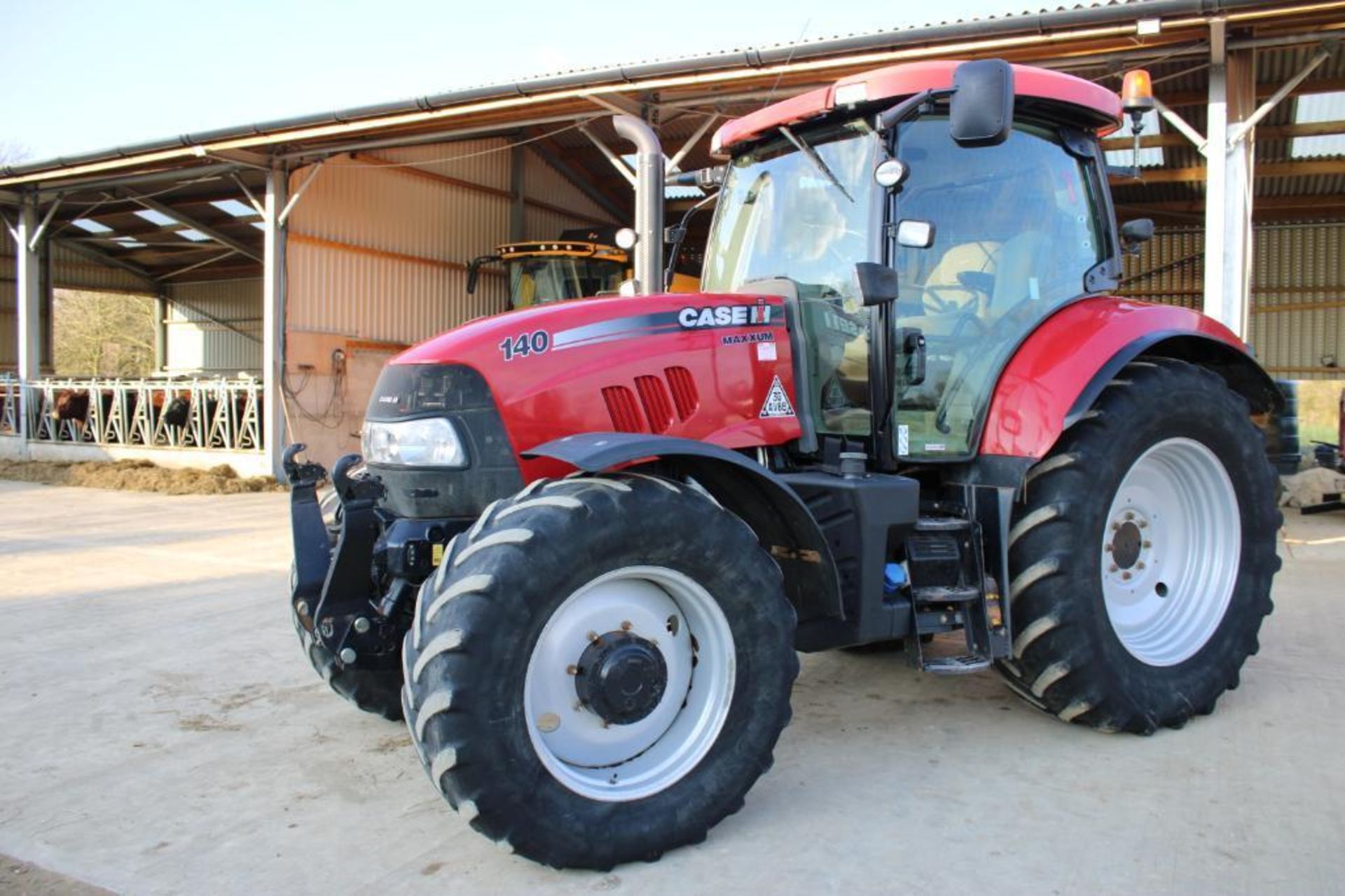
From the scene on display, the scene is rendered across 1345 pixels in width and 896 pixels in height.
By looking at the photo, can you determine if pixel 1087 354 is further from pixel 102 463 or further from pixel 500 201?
pixel 500 201

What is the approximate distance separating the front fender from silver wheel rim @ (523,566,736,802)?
4.55 ft

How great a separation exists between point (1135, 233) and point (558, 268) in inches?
468

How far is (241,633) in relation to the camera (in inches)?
219

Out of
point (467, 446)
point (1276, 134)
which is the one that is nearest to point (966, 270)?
point (467, 446)

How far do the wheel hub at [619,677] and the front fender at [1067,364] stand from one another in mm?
1582

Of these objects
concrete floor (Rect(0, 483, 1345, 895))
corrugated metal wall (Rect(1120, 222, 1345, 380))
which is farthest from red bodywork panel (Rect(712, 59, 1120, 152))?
corrugated metal wall (Rect(1120, 222, 1345, 380))

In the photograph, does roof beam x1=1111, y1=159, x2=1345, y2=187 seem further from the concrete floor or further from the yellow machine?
the concrete floor

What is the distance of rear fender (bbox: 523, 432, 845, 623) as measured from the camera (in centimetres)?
293

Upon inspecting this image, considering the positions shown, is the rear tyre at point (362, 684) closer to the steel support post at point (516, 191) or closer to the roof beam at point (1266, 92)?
the roof beam at point (1266, 92)

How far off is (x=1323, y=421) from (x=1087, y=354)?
352 inches

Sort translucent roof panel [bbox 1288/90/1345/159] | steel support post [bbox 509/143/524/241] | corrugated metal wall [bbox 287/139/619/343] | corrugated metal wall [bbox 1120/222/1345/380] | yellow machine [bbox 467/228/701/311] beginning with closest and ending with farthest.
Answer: translucent roof panel [bbox 1288/90/1345/159] → corrugated metal wall [bbox 287/139/619/343] → yellow machine [bbox 467/228/701/311] → steel support post [bbox 509/143/524/241] → corrugated metal wall [bbox 1120/222/1345/380]

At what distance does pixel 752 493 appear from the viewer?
329 centimetres

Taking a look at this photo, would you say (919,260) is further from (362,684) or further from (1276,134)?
(1276,134)

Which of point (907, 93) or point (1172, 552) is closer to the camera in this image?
point (907, 93)
